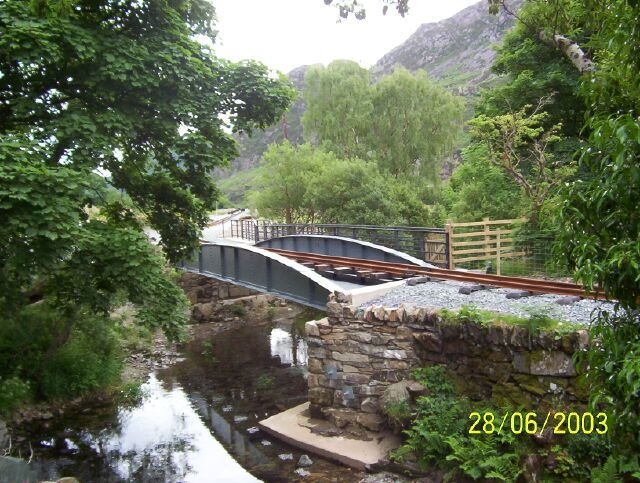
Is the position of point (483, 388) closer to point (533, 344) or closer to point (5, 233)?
point (533, 344)

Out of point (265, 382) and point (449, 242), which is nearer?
point (265, 382)

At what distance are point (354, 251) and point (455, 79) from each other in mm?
98174

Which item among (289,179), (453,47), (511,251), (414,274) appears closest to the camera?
(414,274)

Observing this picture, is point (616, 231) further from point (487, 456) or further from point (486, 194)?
point (486, 194)

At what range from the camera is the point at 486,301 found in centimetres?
928

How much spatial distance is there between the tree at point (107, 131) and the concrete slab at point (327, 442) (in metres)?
2.84

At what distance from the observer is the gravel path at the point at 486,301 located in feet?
25.9

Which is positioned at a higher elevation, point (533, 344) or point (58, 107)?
point (58, 107)

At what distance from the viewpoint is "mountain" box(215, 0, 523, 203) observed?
10489cm

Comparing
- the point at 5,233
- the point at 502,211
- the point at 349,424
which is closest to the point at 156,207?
the point at 5,233

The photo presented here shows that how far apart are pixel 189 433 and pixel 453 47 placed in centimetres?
13127

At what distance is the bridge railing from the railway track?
200cm

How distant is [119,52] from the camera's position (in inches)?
335
